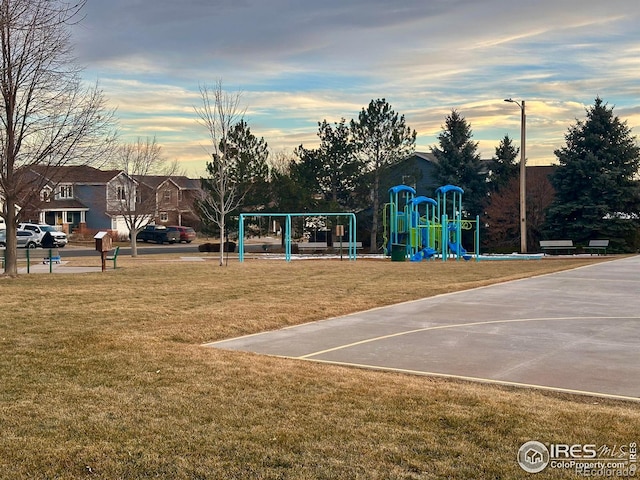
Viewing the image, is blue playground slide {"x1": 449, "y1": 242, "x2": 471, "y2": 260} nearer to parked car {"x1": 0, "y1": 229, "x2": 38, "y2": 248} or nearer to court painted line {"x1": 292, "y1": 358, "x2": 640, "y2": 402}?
court painted line {"x1": 292, "y1": 358, "x2": 640, "y2": 402}

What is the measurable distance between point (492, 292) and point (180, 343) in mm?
9730

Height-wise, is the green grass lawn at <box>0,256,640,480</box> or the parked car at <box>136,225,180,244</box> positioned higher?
the parked car at <box>136,225,180,244</box>

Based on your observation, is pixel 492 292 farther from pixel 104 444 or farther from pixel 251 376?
pixel 104 444

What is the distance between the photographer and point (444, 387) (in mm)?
7617

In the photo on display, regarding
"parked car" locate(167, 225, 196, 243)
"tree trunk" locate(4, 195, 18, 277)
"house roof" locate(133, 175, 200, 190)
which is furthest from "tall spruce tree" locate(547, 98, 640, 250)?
"house roof" locate(133, 175, 200, 190)

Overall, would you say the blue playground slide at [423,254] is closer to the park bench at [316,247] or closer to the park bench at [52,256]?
the park bench at [316,247]

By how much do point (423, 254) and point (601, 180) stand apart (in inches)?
551

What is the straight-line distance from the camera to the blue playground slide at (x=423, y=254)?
33.1 metres

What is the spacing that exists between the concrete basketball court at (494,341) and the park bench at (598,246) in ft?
84.0

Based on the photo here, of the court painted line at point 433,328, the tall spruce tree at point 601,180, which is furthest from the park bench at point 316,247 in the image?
the court painted line at point 433,328

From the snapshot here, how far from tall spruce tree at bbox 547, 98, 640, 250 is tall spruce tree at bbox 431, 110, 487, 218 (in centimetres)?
690

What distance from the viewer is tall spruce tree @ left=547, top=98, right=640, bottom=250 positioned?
4134 cm

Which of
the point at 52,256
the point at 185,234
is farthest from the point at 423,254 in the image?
the point at 185,234

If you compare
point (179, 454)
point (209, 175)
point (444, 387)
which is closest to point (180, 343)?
point (444, 387)
